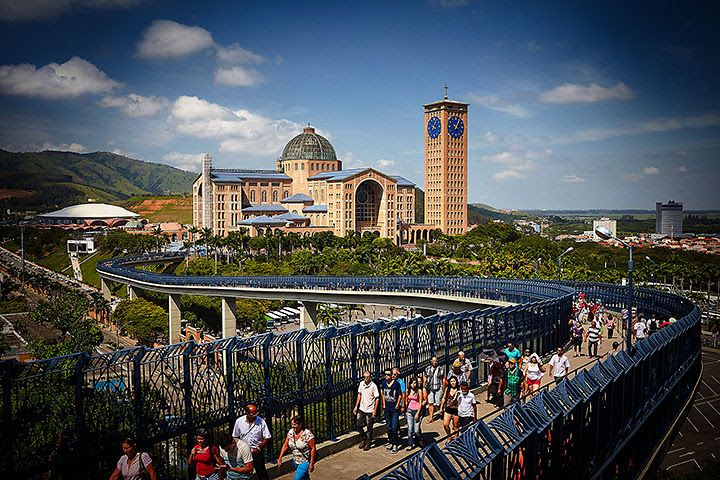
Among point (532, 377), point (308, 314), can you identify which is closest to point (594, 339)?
point (532, 377)

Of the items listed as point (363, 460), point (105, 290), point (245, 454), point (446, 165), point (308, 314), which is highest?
point (446, 165)

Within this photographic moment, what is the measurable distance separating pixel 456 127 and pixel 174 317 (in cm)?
9319

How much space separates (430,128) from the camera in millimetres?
150125

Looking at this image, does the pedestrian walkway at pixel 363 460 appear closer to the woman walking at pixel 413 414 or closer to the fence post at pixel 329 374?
the woman walking at pixel 413 414

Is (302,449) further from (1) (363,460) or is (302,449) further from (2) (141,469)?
(1) (363,460)

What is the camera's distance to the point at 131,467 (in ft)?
32.8

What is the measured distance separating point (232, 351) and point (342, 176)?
402 ft

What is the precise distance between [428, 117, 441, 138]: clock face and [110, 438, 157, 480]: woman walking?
143m

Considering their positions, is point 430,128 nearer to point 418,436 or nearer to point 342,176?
point 342,176

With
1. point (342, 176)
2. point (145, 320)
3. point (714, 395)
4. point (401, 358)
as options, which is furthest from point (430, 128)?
point (401, 358)

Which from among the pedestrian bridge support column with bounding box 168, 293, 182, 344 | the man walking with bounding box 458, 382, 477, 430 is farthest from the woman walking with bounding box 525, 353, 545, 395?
the pedestrian bridge support column with bounding box 168, 293, 182, 344

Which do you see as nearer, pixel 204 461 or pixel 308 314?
pixel 204 461

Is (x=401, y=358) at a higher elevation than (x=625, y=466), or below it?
higher

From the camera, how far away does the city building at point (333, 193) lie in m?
133
